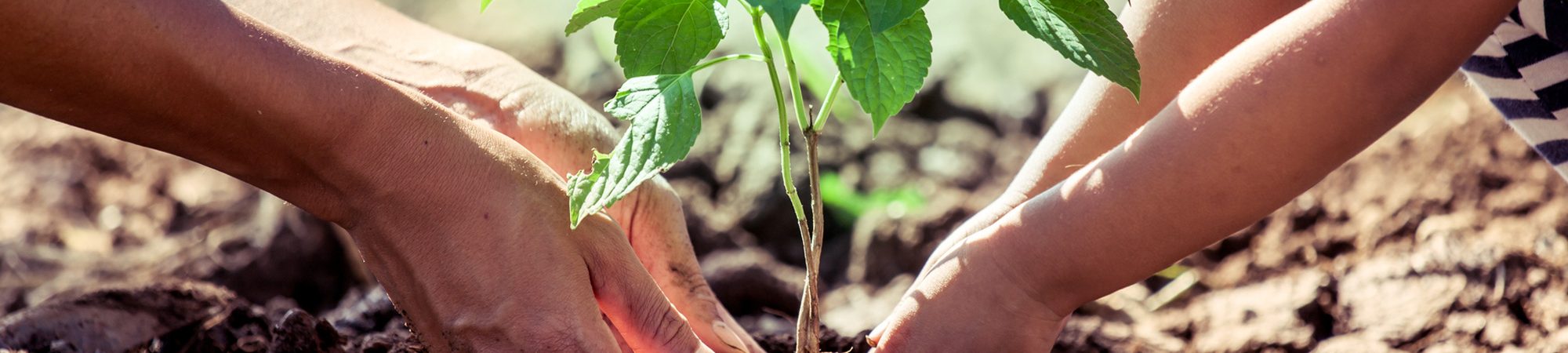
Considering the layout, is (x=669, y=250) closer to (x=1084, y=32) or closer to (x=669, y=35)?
(x=669, y=35)

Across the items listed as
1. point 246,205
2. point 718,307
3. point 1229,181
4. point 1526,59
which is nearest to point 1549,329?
point 1526,59

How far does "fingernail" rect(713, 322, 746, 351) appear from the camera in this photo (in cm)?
155

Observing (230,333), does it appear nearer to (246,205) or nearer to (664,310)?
(664,310)

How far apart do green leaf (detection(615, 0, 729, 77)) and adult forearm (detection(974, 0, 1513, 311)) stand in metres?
0.40

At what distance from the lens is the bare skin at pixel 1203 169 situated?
1149mm

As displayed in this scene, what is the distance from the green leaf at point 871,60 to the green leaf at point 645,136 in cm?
16

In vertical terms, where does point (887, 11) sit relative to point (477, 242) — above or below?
above

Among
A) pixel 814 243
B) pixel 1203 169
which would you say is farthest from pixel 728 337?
pixel 1203 169

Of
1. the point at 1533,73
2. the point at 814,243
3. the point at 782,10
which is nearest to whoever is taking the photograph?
the point at 782,10

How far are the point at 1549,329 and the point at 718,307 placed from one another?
1243 millimetres

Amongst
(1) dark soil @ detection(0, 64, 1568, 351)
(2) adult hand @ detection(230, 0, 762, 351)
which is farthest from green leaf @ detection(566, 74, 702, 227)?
(1) dark soil @ detection(0, 64, 1568, 351)

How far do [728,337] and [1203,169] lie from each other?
65 cm

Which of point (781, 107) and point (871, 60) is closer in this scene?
point (871, 60)

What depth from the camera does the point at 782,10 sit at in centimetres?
98
